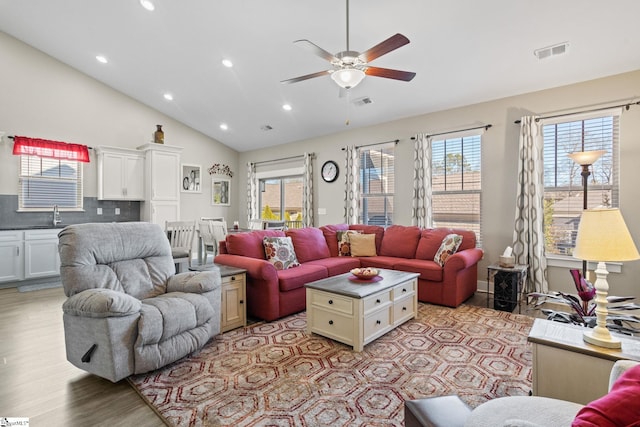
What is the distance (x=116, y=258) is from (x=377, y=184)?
14.6 ft

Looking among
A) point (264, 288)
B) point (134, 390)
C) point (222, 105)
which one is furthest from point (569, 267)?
point (222, 105)

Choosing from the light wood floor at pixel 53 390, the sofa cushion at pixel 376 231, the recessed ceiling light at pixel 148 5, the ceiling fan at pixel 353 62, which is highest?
the recessed ceiling light at pixel 148 5

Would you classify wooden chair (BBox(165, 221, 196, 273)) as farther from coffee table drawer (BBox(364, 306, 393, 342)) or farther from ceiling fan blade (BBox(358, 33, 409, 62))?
ceiling fan blade (BBox(358, 33, 409, 62))

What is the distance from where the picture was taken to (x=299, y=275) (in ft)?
11.7

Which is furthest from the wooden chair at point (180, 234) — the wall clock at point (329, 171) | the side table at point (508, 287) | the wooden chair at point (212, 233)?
the side table at point (508, 287)

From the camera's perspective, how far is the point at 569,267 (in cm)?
408

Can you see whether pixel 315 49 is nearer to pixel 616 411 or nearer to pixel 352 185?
pixel 616 411

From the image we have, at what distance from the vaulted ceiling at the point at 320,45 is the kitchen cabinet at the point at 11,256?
9.31 feet

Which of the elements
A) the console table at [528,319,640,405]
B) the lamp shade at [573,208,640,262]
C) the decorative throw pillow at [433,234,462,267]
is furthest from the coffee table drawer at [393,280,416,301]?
the lamp shade at [573,208,640,262]

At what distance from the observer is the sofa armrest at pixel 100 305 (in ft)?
6.87

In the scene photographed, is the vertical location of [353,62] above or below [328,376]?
above

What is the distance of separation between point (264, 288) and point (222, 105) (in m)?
4.22

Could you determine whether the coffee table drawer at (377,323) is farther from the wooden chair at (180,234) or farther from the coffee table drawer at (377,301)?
the wooden chair at (180,234)

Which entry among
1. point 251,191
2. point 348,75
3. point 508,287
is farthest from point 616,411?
point 251,191
